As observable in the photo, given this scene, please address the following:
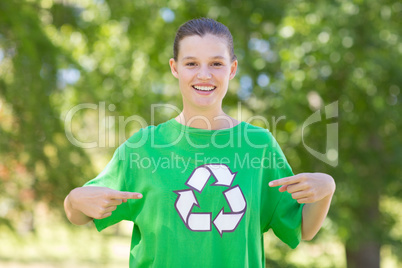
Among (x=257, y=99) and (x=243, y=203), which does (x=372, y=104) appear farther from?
(x=243, y=203)

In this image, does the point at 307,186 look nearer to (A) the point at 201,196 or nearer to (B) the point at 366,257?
(A) the point at 201,196

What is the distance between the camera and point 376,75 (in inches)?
212

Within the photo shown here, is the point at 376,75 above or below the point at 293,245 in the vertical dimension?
above

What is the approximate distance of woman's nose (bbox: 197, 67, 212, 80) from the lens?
1.75 m

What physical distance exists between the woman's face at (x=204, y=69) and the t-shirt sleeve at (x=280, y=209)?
0.30 metres

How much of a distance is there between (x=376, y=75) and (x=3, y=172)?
4022 millimetres

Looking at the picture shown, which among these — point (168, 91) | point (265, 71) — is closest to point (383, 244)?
point (265, 71)

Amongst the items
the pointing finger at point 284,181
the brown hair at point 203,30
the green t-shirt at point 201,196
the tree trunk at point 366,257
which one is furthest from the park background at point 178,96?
the pointing finger at point 284,181

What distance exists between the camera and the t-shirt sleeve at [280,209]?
1.75 m

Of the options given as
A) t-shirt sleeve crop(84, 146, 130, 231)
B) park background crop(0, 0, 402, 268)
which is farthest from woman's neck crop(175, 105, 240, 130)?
park background crop(0, 0, 402, 268)

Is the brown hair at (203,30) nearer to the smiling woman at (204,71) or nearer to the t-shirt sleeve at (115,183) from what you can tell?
the smiling woman at (204,71)

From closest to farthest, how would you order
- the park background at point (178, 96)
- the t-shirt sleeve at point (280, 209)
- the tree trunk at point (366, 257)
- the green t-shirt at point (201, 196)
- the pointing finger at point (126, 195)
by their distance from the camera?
the pointing finger at point (126, 195) < the green t-shirt at point (201, 196) < the t-shirt sleeve at point (280, 209) < the park background at point (178, 96) < the tree trunk at point (366, 257)

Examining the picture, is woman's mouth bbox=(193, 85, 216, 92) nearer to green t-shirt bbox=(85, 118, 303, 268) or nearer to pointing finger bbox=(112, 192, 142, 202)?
green t-shirt bbox=(85, 118, 303, 268)

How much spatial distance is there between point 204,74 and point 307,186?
0.54m
